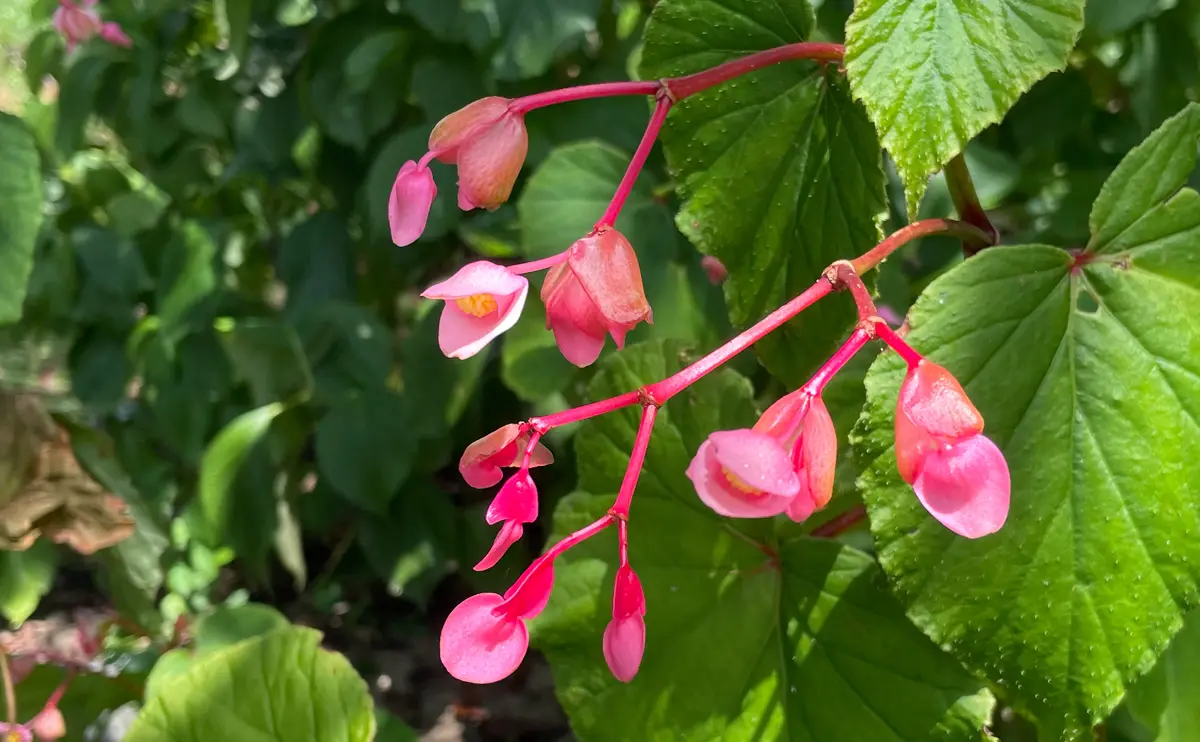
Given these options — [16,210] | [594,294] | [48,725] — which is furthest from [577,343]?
[48,725]

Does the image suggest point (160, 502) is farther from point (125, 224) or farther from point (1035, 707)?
point (1035, 707)

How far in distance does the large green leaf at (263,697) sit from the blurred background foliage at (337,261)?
192mm

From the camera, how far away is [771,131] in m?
0.43

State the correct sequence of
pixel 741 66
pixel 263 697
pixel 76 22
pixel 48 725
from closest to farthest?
pixel 741 66, pixel 263 697, pixel 48 725, pixel 76 22

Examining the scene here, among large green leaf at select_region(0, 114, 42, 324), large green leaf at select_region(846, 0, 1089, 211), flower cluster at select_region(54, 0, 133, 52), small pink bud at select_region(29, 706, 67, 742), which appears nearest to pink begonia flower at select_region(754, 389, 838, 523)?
large green leaf at select_region(846, 0, 1089, 211)

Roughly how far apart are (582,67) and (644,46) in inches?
23.8

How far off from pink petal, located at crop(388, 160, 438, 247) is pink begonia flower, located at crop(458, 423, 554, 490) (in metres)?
0.08

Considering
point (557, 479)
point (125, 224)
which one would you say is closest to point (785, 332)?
point (557, 479)

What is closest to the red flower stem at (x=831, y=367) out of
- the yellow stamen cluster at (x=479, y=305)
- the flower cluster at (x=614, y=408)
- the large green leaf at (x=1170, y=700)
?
the flower cluster at (x=614, y=408)

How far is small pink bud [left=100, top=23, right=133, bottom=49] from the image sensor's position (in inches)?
45.2

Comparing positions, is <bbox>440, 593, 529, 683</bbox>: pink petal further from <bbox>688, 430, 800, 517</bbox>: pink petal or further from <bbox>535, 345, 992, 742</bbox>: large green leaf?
<bbox>535, 345, 992, 742</bbox>: large green leaf

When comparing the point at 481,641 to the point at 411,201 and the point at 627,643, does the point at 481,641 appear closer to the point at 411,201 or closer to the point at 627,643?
the point at 627,643

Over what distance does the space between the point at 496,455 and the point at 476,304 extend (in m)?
0.05

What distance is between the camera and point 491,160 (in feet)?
1.06
